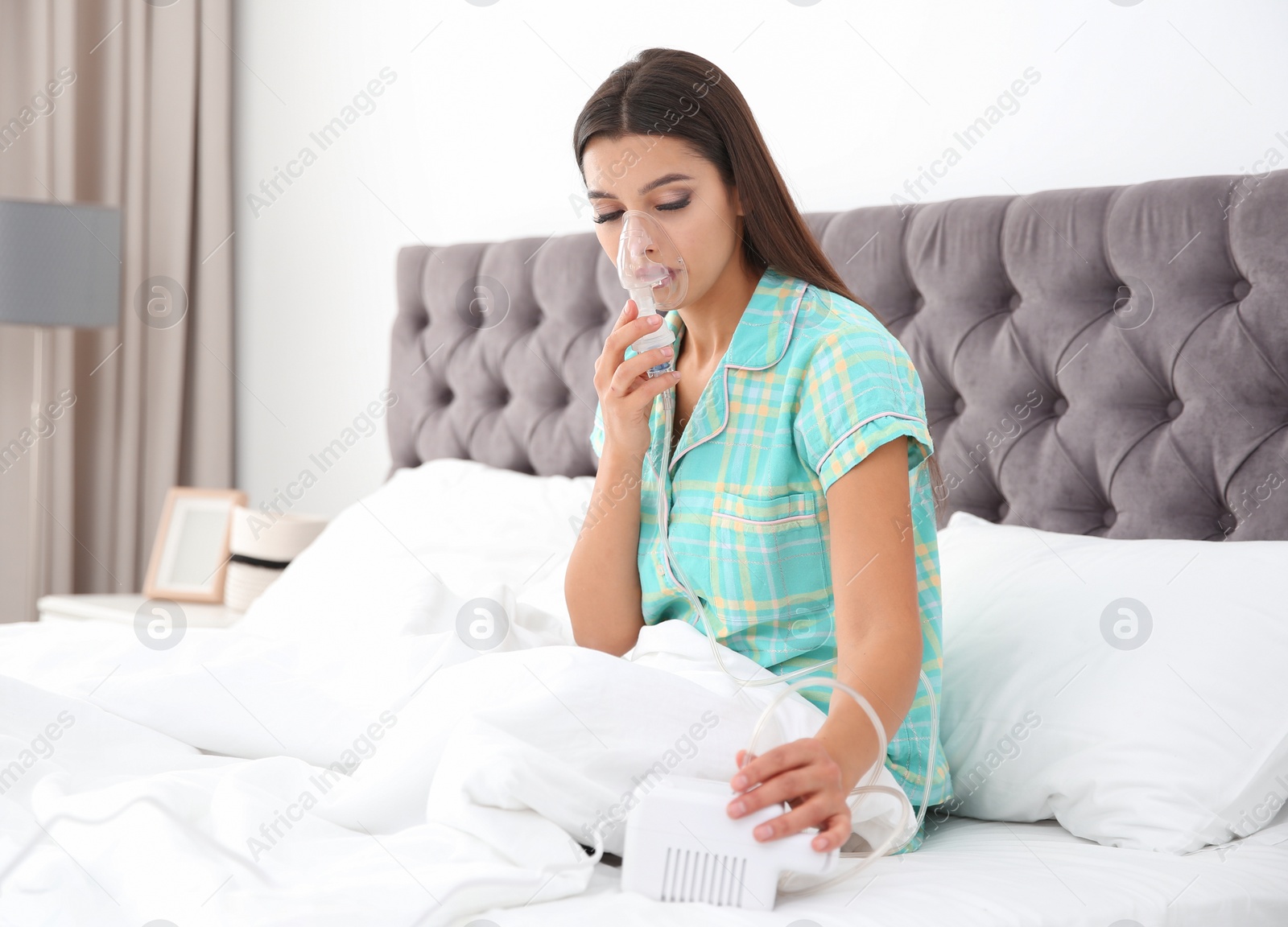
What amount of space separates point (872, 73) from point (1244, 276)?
0.67 metres

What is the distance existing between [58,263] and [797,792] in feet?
7.16

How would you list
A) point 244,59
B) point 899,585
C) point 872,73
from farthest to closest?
point 244,59 → point 872,73 → point 899,585

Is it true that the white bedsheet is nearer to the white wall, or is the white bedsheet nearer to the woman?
the woman

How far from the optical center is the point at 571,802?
2.75 feet

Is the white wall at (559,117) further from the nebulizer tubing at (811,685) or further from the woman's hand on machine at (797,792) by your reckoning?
the woman's hand on machine at (797,792)

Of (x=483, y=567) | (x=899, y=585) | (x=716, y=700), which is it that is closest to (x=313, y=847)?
(x=716, y=700)

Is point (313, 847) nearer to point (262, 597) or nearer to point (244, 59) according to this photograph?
point (262, 597)

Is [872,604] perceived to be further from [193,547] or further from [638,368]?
[193,547]

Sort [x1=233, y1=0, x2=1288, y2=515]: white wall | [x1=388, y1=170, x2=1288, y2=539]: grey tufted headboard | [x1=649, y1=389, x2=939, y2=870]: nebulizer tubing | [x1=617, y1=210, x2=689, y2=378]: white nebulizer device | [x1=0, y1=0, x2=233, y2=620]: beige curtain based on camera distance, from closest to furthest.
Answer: [x1=649, y1=389, x2=939, y2=870]: nebulizer tubing → [x1=617, y1=210, x2=689, y2=378]: white nebulizer device → [x1=388, y1=170, x2=1288, y2=539]: grey tufted headboard → [x1=233, y1=0, x2=1288, y2=515]: white wall → [x1=0, y1=0, x2=233, y2=620]: beige curtain

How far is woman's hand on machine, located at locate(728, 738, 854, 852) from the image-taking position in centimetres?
80

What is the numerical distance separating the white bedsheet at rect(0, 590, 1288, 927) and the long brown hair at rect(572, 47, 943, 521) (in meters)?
0.37

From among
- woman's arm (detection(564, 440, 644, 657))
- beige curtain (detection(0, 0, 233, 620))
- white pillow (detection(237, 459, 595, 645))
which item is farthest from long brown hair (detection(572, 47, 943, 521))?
beige curtain (detection(0, 0, 233, 620))

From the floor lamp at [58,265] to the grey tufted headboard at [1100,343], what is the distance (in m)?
1.64

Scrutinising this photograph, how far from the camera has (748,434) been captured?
3.65ft
